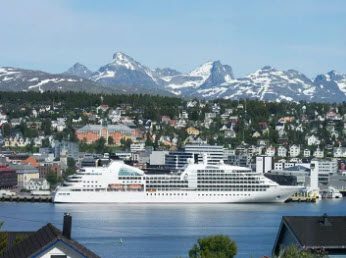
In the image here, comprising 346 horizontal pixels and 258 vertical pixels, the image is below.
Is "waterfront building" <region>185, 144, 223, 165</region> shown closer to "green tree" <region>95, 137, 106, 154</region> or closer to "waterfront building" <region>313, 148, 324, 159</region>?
"green tree" <region>95, 137, 106, 154</region>

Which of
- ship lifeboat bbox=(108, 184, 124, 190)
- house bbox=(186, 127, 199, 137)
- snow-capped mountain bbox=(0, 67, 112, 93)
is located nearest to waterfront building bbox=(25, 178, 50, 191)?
ship lifeboat bbox=(108, 184, 124, 190)

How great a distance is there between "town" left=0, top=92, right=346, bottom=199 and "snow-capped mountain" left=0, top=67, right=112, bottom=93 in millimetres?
48011

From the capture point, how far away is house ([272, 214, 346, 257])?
956 centimetres

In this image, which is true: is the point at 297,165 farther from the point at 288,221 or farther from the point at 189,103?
the point at 288,221

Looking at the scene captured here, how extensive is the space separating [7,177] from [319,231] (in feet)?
157

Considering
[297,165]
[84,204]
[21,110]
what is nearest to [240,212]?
[84,204]

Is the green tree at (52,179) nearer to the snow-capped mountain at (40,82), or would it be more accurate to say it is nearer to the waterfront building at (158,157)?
the waterfront building at (158,157)

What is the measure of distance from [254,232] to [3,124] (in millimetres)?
50291

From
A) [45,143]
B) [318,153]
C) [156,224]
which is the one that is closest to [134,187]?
[156,224]

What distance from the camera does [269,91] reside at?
18612 centimetres

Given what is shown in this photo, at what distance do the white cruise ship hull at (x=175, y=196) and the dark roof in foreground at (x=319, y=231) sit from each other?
34166 mm

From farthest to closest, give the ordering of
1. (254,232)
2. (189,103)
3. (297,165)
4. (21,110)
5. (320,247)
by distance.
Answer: (189,103) < (21,110) < (297,165) < (254,232) < (320,247)

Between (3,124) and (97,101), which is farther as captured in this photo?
(97,101)

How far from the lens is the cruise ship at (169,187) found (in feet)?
146
